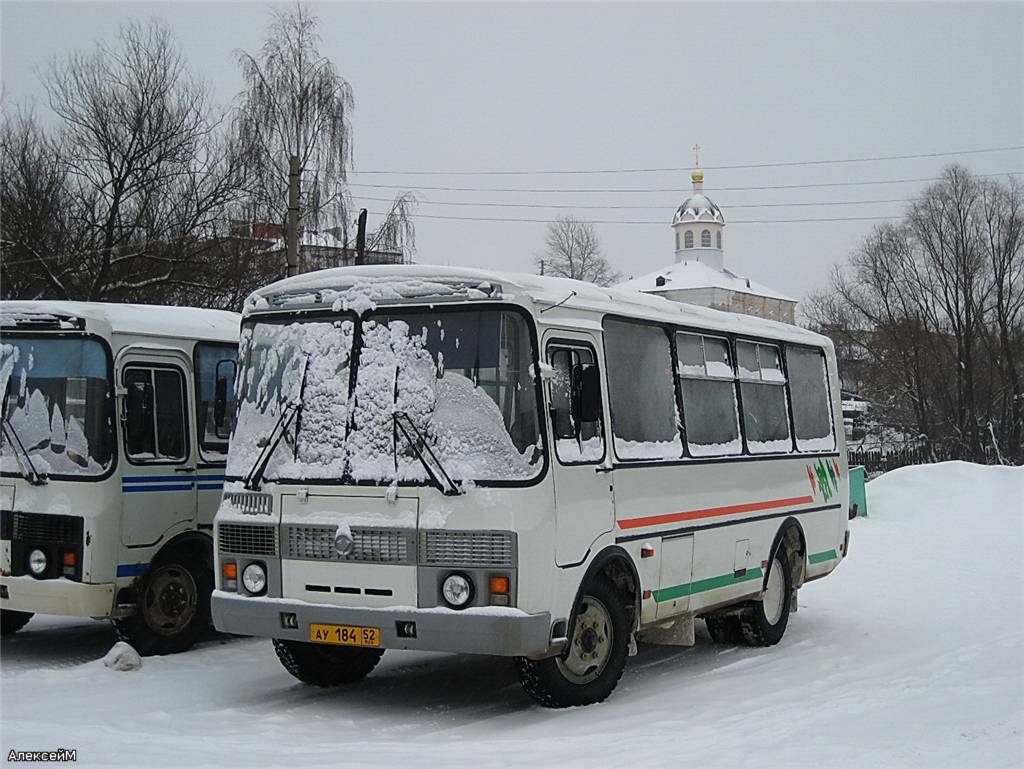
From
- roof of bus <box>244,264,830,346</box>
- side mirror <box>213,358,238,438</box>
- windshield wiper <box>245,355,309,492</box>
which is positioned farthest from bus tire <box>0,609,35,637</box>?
roof of bus <box>244,264,830,346</box>

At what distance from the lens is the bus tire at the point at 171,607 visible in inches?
435

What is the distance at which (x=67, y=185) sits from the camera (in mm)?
30344

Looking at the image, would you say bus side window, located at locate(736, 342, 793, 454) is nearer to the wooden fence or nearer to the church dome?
the wooden fence

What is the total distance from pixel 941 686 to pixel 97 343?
751 cm

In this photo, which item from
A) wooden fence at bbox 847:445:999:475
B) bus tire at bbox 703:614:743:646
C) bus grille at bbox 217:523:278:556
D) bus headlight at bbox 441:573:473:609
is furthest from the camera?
wooden fence at bbox 847:445:999:475

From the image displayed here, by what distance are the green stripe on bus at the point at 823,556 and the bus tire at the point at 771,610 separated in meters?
0.62

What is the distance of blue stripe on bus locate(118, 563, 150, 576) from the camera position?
1079 cm

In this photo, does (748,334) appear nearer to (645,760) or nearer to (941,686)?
(941,686)

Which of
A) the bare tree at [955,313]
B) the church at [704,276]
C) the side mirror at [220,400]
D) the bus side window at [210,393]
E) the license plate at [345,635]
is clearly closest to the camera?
the license plate at [345,635]

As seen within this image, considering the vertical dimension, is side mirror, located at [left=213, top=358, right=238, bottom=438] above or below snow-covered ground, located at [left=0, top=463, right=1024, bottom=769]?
above

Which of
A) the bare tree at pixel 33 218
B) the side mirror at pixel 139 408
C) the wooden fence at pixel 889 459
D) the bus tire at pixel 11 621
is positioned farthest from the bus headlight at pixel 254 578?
the wooden fence at pixel 889 459

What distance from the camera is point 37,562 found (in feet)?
34.8

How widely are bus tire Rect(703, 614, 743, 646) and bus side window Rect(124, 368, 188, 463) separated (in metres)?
5.44

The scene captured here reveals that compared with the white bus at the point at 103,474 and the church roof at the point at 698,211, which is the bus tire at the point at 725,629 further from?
the church roof at the point at 698,211
